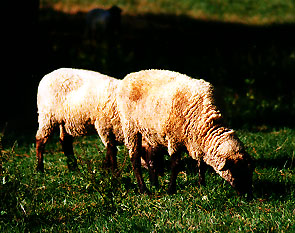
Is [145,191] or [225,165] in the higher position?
[225,165]

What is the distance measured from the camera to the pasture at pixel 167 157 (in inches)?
188

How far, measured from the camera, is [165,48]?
15156mm

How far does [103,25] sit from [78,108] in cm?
1092

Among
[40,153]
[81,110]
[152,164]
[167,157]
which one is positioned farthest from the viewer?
[40,153]

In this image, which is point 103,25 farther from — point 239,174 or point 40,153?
point 239,174

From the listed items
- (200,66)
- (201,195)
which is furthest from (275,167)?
(200,66)

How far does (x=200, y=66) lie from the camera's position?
1317 cm

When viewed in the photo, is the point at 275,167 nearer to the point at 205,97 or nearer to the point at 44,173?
the point at 205,97

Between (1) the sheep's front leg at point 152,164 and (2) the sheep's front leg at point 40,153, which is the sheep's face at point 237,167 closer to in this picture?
(1) the sheep's front leg at point 152,164

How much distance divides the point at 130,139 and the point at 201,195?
1080 mm

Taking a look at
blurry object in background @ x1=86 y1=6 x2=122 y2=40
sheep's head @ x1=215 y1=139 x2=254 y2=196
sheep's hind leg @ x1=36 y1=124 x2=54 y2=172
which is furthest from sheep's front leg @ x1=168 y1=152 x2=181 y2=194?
blurry object in background @ x1=86 y1=6 x2=122 y2=40

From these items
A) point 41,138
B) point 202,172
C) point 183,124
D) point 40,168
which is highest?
point 183,124

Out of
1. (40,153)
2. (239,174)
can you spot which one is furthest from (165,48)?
(239,174)

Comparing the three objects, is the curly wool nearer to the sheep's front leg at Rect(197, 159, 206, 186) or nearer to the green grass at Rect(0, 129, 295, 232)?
the green grass at Rect(0, 129, 295, 232)
